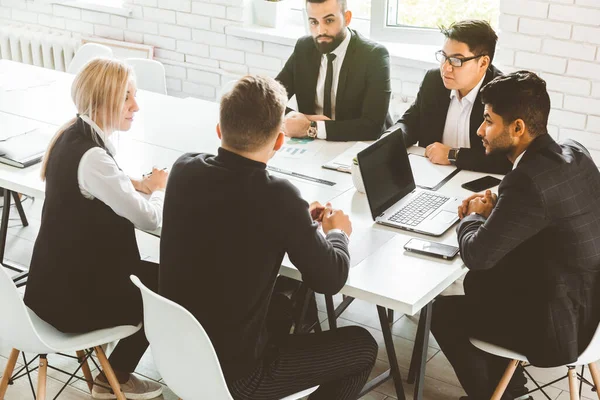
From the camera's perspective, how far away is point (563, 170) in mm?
→ 2342

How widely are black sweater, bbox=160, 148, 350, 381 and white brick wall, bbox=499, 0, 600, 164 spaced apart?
2.19 metres

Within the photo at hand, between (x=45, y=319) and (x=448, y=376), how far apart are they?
1.50 m

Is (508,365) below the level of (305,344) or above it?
below

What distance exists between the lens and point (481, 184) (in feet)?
9.90

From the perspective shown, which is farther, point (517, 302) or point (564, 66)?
point (564, 66)

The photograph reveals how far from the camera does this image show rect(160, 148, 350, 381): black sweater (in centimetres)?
210

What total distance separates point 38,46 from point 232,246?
4.02 meters

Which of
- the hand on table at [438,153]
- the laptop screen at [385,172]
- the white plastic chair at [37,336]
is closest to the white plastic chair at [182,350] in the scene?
the white plastic chair at [37,336]

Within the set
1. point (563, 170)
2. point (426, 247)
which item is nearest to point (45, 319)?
point (426, 247)

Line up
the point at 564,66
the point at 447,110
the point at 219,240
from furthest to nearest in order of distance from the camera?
the point at 564,66 < the point at 447,110 < the point at 219,240

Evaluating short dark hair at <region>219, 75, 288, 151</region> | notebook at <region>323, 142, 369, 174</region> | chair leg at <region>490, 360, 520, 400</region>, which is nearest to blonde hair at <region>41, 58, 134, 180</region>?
short dark hair at <region>219, 75, 288, 151</region>

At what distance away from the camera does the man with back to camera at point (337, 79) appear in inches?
138

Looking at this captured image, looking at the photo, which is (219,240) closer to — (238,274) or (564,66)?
(238,274)

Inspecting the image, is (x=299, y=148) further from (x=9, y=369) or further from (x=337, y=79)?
(x=9, y=369)
